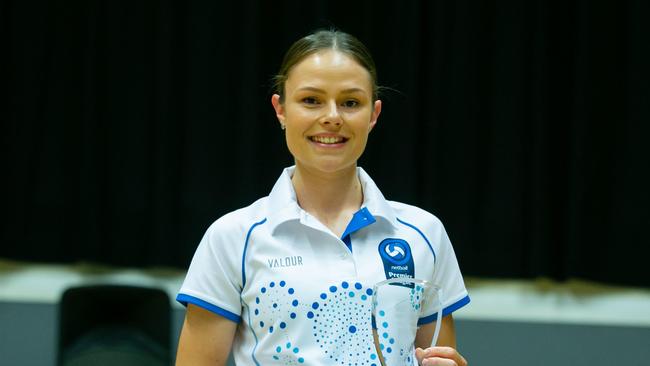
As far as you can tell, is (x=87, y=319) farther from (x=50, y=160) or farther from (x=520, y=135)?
(x=520, y=135)

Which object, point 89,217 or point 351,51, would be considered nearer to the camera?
point 351,51

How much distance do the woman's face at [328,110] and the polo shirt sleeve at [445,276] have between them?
9.4 inches

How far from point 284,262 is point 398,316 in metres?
0.24

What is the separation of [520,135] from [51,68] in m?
2.17

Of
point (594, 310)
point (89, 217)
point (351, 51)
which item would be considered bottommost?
point (594, 310)

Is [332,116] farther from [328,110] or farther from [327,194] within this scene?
[327,194]

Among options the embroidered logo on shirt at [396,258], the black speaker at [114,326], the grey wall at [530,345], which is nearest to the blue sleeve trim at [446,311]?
the embroidered logo on shirt at [396,258]

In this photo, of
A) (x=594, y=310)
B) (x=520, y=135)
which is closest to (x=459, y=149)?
(x=520, y=135)

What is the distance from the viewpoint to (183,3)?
364 centimetres

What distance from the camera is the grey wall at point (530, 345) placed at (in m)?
3.28

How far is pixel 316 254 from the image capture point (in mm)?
1527

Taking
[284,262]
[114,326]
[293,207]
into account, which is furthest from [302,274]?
[114,326]

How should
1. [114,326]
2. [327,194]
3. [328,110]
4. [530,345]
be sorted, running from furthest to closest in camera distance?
[530,345], [114,326], [327,194], [328,110]

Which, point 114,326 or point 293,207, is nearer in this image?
point 293,207
